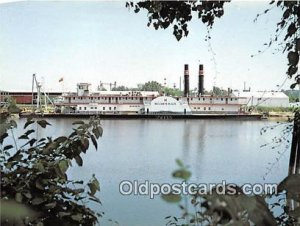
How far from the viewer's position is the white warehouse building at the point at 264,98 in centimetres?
113

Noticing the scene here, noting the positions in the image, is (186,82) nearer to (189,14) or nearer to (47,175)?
(189,14)

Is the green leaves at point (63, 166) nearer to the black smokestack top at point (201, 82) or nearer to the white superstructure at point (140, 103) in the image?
the white superstructure at point (140, 103)

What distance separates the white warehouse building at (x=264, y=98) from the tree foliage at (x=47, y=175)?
1.80ft

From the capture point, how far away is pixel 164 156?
1285mm

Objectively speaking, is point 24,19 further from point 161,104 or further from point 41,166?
point 41,166

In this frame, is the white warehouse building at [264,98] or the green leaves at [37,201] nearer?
the green leaves at [37,201]

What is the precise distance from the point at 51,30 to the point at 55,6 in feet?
0.32

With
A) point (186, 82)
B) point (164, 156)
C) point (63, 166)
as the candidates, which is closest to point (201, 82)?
point (186, 82)

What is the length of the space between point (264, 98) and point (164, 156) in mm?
366

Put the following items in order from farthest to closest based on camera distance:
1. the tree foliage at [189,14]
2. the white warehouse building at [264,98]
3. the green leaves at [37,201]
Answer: the white warehouse building at [264,98] < the tree foliage at [189,14] < the green leaves at [37,201]

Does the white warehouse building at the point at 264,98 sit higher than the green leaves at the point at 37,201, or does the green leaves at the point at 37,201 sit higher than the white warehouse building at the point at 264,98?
the white warehouse building at the point at 264,98

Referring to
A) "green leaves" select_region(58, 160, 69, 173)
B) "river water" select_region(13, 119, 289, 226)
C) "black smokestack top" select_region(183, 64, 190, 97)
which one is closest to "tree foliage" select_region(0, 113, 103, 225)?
"green leaves" select_region(58, 160, 69, 173)

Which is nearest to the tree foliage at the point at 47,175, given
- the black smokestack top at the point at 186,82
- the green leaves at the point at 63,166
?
the green leaves at the point at 63,166

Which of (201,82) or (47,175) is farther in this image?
(201,82)
